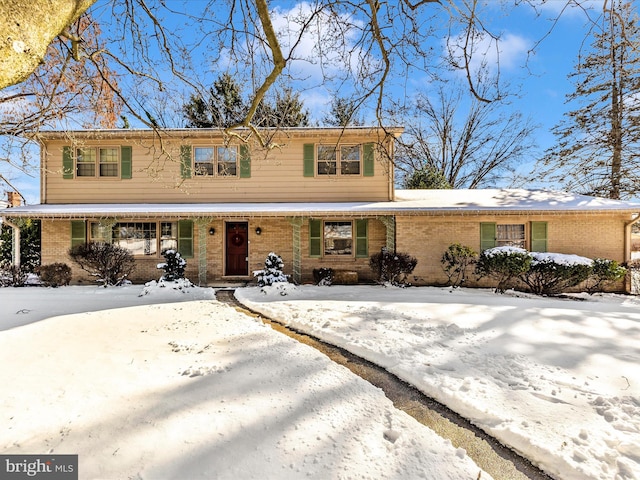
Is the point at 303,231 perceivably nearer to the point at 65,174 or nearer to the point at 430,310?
the point at 430,310

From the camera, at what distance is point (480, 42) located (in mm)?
4383

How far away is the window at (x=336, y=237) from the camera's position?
11250 mm

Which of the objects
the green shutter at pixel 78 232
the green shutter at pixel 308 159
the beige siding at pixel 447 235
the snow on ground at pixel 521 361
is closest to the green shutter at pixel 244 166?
the green shutter at pixel 308 159

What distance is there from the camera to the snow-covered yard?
2.17 m

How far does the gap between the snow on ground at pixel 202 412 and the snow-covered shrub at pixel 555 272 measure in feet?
27.7

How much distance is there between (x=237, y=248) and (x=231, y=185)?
2.39 metres

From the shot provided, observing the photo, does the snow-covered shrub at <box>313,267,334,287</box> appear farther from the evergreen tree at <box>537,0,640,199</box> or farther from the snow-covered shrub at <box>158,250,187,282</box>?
the evergreen tree at <box>537,0,640,199</box>

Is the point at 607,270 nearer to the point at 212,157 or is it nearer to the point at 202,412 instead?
the point at 202,412

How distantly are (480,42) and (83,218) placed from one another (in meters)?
12.1

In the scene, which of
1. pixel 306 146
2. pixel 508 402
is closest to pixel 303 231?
pixel 306 146

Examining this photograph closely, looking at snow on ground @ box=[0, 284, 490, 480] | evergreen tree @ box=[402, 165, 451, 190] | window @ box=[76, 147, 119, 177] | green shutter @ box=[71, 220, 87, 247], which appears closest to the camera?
snow on ground @ box=[0, 284, 490, 480]

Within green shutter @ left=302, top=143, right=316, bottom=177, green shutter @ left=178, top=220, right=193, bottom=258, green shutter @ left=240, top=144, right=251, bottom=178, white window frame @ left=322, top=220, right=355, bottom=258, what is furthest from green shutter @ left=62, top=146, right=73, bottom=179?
white window frame @ left=322, top=220, right=355, bottom=258

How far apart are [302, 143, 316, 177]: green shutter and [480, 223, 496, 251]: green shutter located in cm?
645

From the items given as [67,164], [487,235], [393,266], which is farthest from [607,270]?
[67,164]
